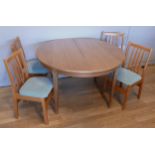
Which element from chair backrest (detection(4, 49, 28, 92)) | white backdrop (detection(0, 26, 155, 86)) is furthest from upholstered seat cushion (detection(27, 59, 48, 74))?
white backdrop (detection(0, 26, 155, 86))

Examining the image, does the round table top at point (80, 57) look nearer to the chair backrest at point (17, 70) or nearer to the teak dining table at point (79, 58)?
the teak dining table at point (79, 58)

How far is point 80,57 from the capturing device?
1971 millimetres

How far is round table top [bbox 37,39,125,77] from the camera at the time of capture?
1741 mm

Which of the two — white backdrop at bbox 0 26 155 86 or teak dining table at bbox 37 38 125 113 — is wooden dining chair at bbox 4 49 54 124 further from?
white backdrop at bbox 0 26 155 86

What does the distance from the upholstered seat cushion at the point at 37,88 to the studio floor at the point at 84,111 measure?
43 centimetres

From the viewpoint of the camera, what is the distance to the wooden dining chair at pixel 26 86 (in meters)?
1.85

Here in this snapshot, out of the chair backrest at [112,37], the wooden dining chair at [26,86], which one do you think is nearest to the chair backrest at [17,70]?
the wooden dining chair at [26,86]

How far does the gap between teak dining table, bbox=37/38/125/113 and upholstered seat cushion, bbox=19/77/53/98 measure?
111mm

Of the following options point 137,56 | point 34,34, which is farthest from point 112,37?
point 34,34

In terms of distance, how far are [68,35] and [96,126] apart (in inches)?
57.8
